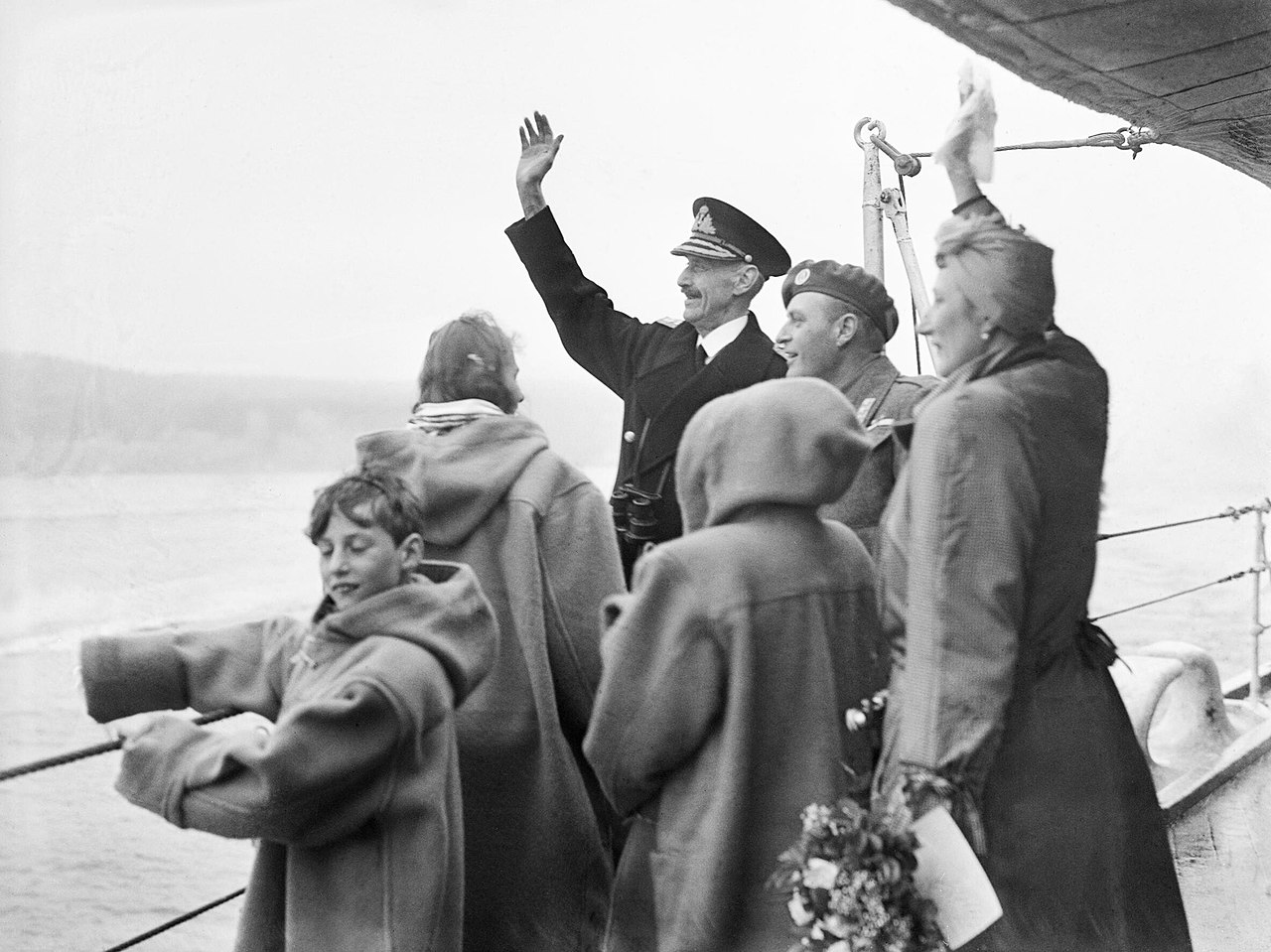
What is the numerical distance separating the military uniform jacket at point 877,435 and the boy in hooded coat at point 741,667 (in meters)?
0.12

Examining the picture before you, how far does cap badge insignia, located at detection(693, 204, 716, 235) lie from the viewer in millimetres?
3158

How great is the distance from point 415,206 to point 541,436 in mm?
558

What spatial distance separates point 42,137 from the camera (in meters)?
3.13

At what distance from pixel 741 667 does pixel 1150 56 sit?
1.76 meters

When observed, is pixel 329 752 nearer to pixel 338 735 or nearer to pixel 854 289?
pixel 338 735

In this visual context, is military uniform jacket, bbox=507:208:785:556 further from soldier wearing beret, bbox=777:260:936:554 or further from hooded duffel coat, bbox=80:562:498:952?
hooded duffel coat, bbox=80:562:498:952

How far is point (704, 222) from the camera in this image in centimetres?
317

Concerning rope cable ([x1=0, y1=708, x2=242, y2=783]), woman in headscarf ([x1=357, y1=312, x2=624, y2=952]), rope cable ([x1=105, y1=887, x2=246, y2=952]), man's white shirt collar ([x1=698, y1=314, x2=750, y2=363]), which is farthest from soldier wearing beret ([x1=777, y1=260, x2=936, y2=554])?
rope cable ([x1=105, y1=887, x2=246, y2=952])

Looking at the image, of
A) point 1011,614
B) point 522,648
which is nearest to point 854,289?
point 1011,614

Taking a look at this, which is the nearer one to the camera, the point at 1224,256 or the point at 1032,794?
the point at 1032,794

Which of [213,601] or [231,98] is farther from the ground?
[231,98]

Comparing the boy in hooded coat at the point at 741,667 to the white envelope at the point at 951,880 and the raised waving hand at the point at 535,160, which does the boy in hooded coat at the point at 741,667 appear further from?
the raised waving hand at the point at 535,160

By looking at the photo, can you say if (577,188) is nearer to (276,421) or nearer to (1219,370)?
(276,421)

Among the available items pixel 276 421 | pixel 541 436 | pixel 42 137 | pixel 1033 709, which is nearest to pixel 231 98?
pixel 42 137
